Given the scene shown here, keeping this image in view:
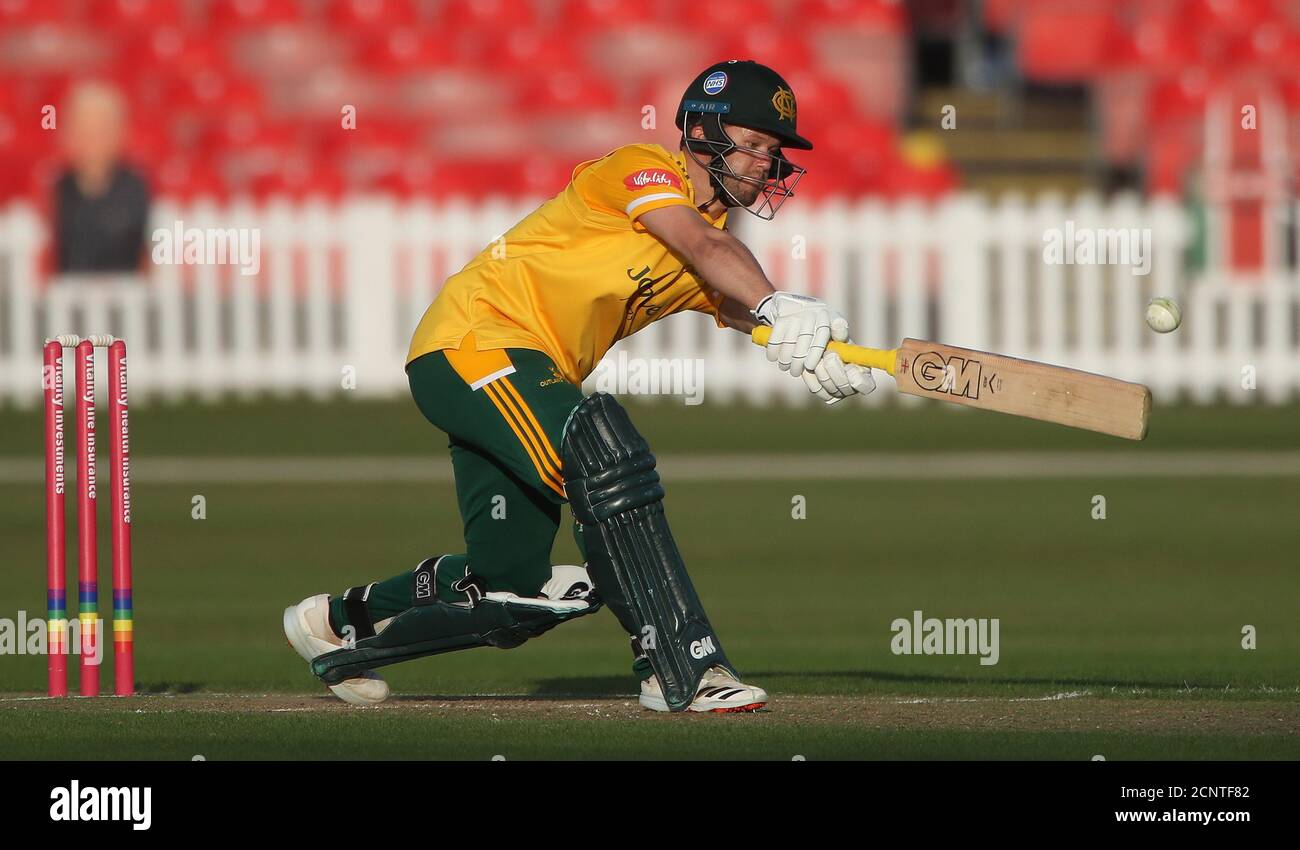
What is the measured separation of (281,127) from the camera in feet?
58.8

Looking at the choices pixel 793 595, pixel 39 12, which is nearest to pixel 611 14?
pixel 39 12

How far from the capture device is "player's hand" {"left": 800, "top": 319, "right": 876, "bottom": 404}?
501 centimetres

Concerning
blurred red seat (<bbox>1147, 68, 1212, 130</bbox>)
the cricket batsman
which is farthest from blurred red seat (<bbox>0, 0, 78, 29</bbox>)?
the cricket batsman

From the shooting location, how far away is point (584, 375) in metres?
5.62

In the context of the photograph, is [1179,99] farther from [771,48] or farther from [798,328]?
[798,328]

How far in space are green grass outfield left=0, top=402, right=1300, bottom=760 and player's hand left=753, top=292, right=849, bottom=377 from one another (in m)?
0.89

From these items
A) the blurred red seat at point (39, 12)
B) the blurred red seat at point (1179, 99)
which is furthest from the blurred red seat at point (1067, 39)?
the blurred red seat at point (39, 12)

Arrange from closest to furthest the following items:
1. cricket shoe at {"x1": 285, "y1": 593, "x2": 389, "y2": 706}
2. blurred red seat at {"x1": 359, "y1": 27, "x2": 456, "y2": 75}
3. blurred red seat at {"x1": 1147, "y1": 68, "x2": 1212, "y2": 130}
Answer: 1. cricket shoe at {"x1": 285, "y1": 593, "x2": 389, "y2": 706}
2. blurred red seat at {"x1": 1147, "y1": 68, "x2": 1212, "y2": 130}
3. blurred red seat at {"x1": 359, "y1": 27, "x2": 456, "y2": 75}

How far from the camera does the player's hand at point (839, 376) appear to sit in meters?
5.01

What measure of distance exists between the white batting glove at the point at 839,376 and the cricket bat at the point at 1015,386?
0.03 metres

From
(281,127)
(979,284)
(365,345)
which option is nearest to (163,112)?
(281,127)

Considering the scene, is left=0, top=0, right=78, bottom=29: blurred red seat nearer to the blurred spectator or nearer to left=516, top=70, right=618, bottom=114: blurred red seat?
the blurred spectator

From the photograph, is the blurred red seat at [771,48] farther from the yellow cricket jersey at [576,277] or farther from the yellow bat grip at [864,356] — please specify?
the yellow bat grip at [864,356]

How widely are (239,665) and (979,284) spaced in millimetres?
9059
